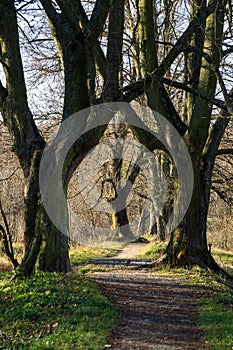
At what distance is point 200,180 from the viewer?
1341cm

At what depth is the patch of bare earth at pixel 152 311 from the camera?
6094mm

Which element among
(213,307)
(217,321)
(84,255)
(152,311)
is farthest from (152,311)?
(84,255)

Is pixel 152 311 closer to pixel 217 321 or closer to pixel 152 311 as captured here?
pixel 152 311

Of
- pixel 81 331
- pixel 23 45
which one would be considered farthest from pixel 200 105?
pixel 81 331

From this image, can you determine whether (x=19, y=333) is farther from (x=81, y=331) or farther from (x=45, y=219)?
(x=45, y=219)

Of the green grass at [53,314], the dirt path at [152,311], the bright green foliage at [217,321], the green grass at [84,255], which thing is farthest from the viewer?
the green grass at [84,255]

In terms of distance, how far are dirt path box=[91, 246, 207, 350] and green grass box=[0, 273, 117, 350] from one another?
0.91 feet

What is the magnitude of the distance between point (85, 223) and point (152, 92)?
61.6 ft

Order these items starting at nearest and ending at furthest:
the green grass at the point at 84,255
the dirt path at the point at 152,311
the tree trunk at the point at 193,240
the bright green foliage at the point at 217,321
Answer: the bright green foliage at the point at 217,321, the dirt path at the point at 152,311, the tree trunk at the point at 193,240, the green grass at the point at 84,255

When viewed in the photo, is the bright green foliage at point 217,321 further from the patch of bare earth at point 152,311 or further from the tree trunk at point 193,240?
the tree trunk at point 193,240

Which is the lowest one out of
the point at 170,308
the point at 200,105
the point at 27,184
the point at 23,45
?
the point at 170,308

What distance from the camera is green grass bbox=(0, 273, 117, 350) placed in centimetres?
548

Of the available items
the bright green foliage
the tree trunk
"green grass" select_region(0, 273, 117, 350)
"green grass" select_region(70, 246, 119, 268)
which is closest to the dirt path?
the bright green foliage

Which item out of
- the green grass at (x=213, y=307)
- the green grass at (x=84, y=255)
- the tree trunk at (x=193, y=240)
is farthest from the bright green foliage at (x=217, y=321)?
the green grass at (x=84, y=255)
